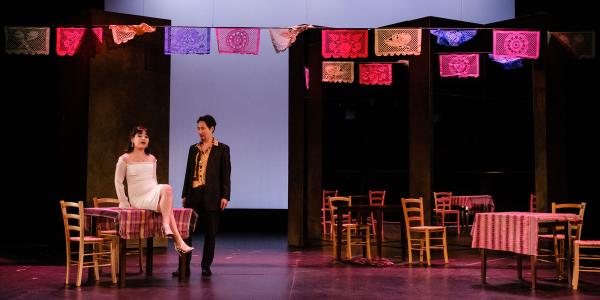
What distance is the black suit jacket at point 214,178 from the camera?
21.0 ft

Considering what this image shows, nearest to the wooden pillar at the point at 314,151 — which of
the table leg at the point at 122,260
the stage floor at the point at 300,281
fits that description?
the stage floor at the point at 300,281

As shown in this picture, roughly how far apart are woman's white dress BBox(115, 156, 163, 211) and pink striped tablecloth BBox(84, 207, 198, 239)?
118 mm

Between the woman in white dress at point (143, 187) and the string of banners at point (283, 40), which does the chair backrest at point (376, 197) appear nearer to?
the string of banners at point (283, 40)

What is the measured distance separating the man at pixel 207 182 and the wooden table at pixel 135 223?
19 centimetres

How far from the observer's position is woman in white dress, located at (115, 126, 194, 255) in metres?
5.80

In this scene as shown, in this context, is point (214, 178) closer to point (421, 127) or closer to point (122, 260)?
point (122, 260)

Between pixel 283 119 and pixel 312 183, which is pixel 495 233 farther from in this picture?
pixel 283 119

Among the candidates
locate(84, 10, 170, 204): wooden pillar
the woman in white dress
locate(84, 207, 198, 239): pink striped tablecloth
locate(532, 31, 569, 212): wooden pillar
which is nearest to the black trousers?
locate(84, 207, 198, 239): pink striped tablecloth

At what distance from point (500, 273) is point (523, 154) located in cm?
609

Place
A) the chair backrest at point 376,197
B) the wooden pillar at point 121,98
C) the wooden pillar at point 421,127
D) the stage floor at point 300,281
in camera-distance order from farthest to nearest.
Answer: the chair backrest at point 376,197 → the wooden pillar at point 421,127 → the wooden pillar at point 121,98 → the stage floor at point 300,281

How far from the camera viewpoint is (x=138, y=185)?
19.6ft

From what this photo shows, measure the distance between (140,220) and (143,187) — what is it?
0.34m

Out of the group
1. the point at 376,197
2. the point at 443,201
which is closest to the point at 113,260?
the point at 376,197

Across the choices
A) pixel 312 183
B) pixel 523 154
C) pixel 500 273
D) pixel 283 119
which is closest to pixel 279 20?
pixel 283 119
